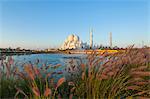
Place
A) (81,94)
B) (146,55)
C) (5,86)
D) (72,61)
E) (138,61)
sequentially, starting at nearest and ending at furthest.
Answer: (81,94)
(5,86)
(138,61)
(72,61)
(146,55)

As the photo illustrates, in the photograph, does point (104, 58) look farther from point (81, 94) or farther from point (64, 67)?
point (64, 67)

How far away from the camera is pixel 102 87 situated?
3.55m

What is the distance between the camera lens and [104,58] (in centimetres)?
368

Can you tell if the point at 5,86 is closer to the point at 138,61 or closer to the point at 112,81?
the point at 112,81

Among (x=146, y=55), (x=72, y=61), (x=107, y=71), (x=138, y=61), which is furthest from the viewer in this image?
(x=146, y=55)

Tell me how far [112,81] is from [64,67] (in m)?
1.38

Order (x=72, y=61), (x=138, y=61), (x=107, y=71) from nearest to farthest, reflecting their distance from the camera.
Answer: (x=107, y=71) → (x=138, y=61) → (x=72, y=61)

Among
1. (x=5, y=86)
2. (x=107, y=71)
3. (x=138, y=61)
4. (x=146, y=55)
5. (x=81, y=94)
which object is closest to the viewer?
(x=107, y=71)

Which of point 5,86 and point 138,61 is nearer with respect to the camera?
point 5,86

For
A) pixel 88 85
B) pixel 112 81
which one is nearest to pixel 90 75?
pixel 88 85

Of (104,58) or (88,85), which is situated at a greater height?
(104,58)

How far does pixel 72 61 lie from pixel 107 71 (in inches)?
56.5

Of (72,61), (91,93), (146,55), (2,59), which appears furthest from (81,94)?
(146,55)

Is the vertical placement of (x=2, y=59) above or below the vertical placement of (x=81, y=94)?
above
